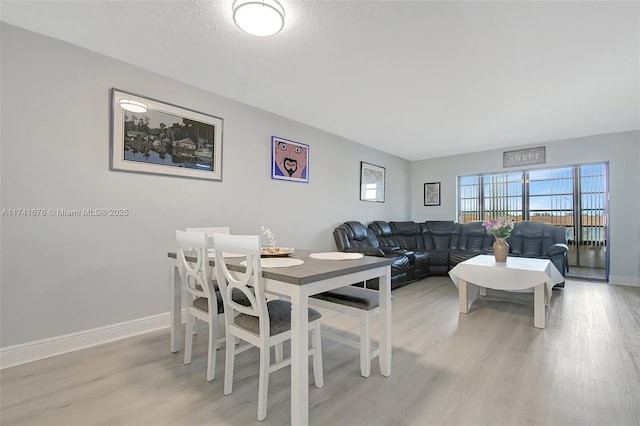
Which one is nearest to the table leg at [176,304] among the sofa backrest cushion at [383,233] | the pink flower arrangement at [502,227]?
the pink flower arrangement at [502,227]

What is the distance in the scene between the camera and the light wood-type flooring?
5.01 ft

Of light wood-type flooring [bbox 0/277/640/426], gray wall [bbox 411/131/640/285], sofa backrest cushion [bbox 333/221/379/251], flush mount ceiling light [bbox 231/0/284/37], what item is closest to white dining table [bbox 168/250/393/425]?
light wood-type flooring [bbox 0/277/640/426]

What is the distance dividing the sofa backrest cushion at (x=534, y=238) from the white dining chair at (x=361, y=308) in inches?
165

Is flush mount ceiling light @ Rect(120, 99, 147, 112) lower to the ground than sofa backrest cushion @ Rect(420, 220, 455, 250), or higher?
higher

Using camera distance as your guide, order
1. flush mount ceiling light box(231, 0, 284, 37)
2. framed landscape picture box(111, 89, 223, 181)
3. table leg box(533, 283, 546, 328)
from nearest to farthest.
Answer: flush mount ceiling light box(231, 0, 284, 37)
framed landscape picture box(111, 89, 223, 181)
table leg box(533, 283, 546, 328)

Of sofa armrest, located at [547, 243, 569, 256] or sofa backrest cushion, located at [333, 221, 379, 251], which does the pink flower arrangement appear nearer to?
sofa armrest, located at [547, 243, 569, 256]

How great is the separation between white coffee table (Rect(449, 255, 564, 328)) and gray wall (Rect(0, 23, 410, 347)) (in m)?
2.73

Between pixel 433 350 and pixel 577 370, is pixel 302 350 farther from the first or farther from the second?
pixel 577 370

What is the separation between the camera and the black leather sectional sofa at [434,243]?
14.2 feet

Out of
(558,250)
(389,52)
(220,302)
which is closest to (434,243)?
(558,250)

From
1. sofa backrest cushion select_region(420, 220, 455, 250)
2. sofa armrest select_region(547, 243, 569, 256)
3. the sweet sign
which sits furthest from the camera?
sofa backrest cushion select_region(420, 220, 455, 250)

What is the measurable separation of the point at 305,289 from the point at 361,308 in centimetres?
66

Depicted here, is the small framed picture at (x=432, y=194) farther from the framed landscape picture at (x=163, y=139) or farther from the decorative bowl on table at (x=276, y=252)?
the decorative bowl on table at (x=276, y=252)

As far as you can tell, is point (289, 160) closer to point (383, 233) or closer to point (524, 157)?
point (383, 233)
